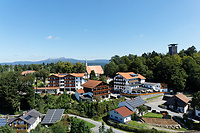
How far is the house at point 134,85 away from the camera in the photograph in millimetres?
46906

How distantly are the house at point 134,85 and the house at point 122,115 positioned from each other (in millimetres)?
14188

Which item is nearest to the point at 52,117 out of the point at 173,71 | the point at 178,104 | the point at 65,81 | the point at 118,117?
the point at 118,117

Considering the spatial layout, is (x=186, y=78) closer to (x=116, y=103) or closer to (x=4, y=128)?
(x=116, y=103)

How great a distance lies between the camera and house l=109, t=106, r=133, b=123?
99.8ft

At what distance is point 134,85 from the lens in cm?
4781

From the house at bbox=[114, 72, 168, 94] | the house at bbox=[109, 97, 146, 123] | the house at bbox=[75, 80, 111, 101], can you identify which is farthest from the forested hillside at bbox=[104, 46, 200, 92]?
the house at bbox=[109, 97, 146, 123]

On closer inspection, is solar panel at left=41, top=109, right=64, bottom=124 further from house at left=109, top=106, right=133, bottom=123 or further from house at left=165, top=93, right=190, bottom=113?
house at left=165, top=93, right=190, bottom=113

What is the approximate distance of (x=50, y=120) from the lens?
1166 inches

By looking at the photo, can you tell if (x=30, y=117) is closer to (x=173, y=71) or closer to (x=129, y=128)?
(x=129, y=128)

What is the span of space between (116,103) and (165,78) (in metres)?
26.2

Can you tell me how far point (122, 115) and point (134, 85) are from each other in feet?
63.7

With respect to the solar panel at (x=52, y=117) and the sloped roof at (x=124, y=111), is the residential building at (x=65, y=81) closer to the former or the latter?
the solar panel at (x=52, y=117)

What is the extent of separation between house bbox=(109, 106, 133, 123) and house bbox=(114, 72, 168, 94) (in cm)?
1419

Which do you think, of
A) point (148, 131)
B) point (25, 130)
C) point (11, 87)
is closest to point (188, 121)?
point (148, 131)
